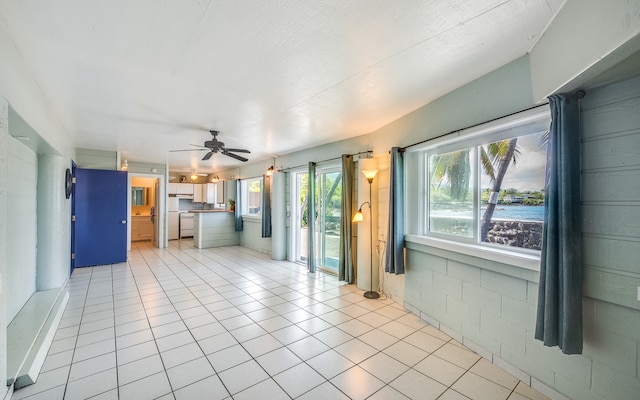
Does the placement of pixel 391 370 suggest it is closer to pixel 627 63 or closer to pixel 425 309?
pixel 425 309

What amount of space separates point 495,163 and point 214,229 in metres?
7.14

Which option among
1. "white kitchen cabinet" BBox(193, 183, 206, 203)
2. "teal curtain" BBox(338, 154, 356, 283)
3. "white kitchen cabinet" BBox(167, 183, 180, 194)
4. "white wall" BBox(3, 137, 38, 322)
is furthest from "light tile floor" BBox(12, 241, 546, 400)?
"white kitchen cabinet" BBox(193, 183, 206, 203)

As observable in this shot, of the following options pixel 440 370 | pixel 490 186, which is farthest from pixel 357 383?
pixel 490 186

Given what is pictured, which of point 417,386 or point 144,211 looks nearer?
point 417,386

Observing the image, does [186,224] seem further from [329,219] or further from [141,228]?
[329,219]

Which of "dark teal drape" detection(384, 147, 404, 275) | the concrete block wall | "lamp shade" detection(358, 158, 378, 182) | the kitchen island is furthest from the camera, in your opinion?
the kitchen island

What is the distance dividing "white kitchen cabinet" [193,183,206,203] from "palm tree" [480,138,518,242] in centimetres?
966

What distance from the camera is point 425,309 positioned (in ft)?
10.1

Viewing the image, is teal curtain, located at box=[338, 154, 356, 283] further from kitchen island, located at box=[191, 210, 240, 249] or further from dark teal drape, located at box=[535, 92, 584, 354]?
kitchen island, located at box=[191, 210, 240, 249]

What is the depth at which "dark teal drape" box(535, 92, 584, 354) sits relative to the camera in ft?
5.32

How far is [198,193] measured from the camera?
10055 millimetres

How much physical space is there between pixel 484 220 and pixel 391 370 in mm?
1596

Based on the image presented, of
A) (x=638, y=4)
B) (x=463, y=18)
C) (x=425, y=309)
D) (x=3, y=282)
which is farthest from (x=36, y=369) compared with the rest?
(x=638, y=4)

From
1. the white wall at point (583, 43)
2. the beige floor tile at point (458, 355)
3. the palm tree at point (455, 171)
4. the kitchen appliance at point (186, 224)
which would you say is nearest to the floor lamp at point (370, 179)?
the palm tree at point (455, 171)
